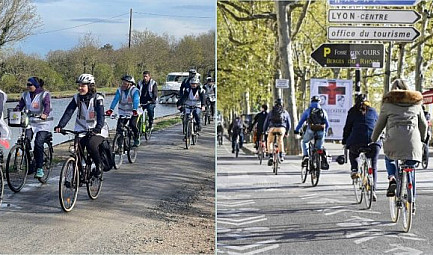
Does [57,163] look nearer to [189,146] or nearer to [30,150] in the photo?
[30,150]

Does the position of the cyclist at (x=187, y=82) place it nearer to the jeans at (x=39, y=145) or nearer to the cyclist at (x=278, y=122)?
the jeans at (x=39, y=145)

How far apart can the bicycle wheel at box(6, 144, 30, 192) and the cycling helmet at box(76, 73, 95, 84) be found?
426mm

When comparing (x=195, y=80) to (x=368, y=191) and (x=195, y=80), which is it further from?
(x=368, y=191)

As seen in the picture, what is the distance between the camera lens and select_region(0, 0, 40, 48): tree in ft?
10.5

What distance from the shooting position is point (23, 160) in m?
3.72

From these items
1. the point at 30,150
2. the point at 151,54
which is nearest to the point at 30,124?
the point at 30,150

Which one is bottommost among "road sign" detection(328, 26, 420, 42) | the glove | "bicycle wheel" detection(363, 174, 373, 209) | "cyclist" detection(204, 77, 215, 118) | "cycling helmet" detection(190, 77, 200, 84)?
"bicycle wheel" detection(363, 174, 373, 209)

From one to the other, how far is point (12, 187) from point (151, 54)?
0.84 metres

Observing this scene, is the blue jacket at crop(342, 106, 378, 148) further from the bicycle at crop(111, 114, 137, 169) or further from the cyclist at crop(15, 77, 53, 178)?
the cyclist at crop(15, 77, 53, 178)

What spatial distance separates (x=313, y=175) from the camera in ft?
25.0

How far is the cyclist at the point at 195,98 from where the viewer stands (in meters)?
3.36

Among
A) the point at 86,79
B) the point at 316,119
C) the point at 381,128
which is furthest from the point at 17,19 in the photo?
the point at 316,119

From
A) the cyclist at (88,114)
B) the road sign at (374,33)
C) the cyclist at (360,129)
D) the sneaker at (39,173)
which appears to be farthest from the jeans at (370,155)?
the sneaker at (39,173)

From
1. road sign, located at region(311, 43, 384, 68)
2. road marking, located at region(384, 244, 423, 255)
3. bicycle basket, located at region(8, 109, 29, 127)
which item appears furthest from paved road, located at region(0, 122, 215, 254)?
road sign, located at region(311, 43, 384, 68)
